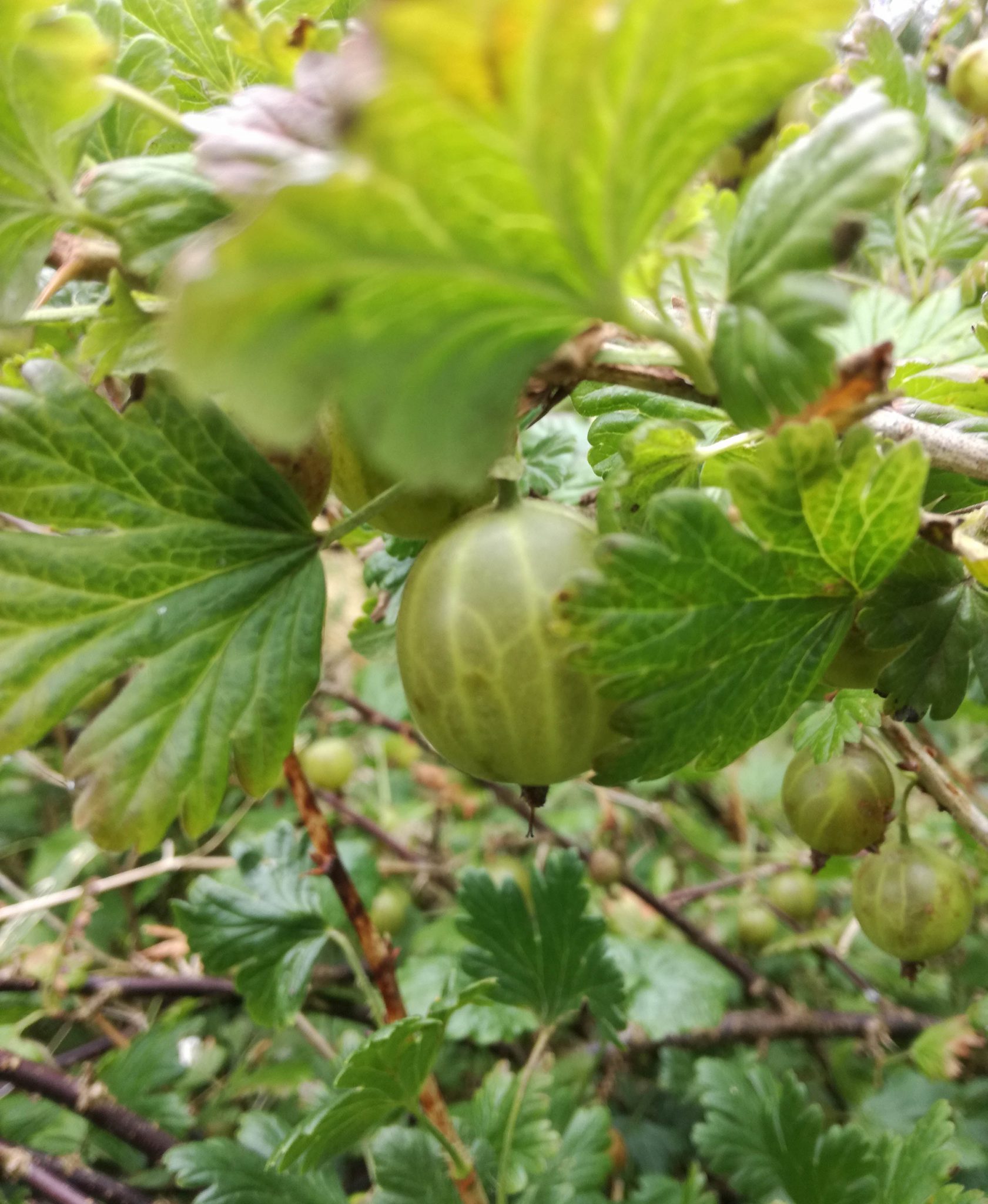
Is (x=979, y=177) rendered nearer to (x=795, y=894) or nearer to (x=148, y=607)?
(x=795, y=894)

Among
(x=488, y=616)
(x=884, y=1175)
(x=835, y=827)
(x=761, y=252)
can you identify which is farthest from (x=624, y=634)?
(x=884, y=1175)

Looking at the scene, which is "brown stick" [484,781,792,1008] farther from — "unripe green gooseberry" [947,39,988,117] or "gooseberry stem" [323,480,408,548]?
"unripe green gooseberry" [947,39,988,117]

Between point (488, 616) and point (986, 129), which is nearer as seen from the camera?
point (488, 616)

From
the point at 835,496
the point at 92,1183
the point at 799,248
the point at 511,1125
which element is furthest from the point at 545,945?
the point at 799,248

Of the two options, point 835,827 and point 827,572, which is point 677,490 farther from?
point 835,827

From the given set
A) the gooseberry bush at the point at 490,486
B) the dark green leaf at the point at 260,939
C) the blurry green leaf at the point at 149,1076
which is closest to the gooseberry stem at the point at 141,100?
the gooseberry bush at the point at 490,486

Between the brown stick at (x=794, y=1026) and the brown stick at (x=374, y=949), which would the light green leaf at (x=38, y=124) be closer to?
the brown stick at (x=374, y=949)
